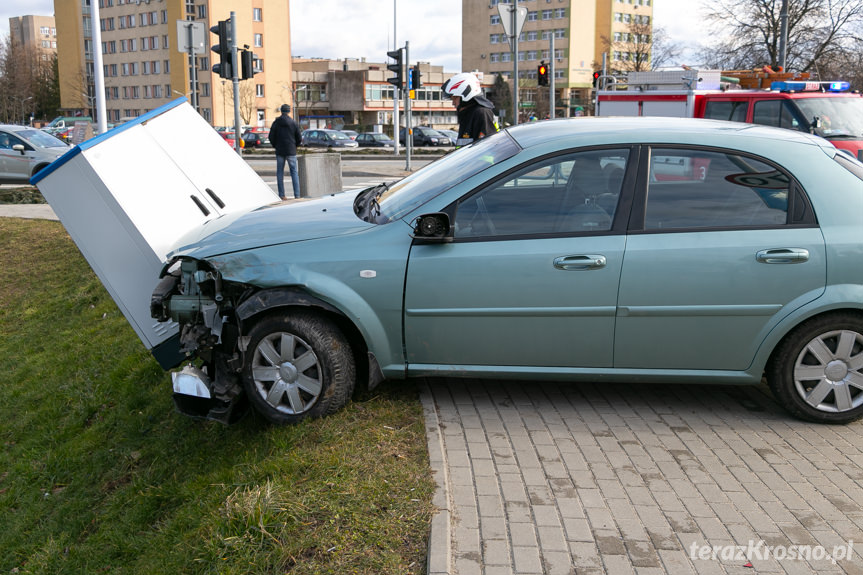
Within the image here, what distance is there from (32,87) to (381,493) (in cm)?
11892

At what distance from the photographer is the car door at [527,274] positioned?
15.2ft

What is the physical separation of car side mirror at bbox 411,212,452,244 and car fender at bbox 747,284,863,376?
1.90 metres

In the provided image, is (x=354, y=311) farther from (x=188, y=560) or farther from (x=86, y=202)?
(x=86, y=202)

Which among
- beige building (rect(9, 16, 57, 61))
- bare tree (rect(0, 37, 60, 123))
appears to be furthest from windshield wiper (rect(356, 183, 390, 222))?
beige building (rect(9, 16, 57, 61))

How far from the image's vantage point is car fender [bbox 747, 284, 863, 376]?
4.55 m

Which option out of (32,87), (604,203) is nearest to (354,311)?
(604,203)

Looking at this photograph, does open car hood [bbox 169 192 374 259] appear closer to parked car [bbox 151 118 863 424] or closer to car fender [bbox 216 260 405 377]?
parked car [bbox 151 118 863 424]

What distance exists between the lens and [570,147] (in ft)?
15.8

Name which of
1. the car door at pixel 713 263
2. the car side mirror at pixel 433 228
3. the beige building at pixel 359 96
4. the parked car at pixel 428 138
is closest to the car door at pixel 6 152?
the car side mirror at pixel 433 228

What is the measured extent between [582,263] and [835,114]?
10734 mm

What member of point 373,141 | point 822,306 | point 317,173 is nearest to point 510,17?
point 317,173

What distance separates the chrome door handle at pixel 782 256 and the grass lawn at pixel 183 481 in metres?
2.12

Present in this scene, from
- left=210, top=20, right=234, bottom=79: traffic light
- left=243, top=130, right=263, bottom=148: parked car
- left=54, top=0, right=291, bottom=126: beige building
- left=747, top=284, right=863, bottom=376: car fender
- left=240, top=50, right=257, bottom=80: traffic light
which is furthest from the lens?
left=54, top=0, right=291, bottom=126: beige building

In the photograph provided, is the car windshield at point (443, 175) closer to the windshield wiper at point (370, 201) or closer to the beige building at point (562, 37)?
the windshield wiper at point (370, 201)
